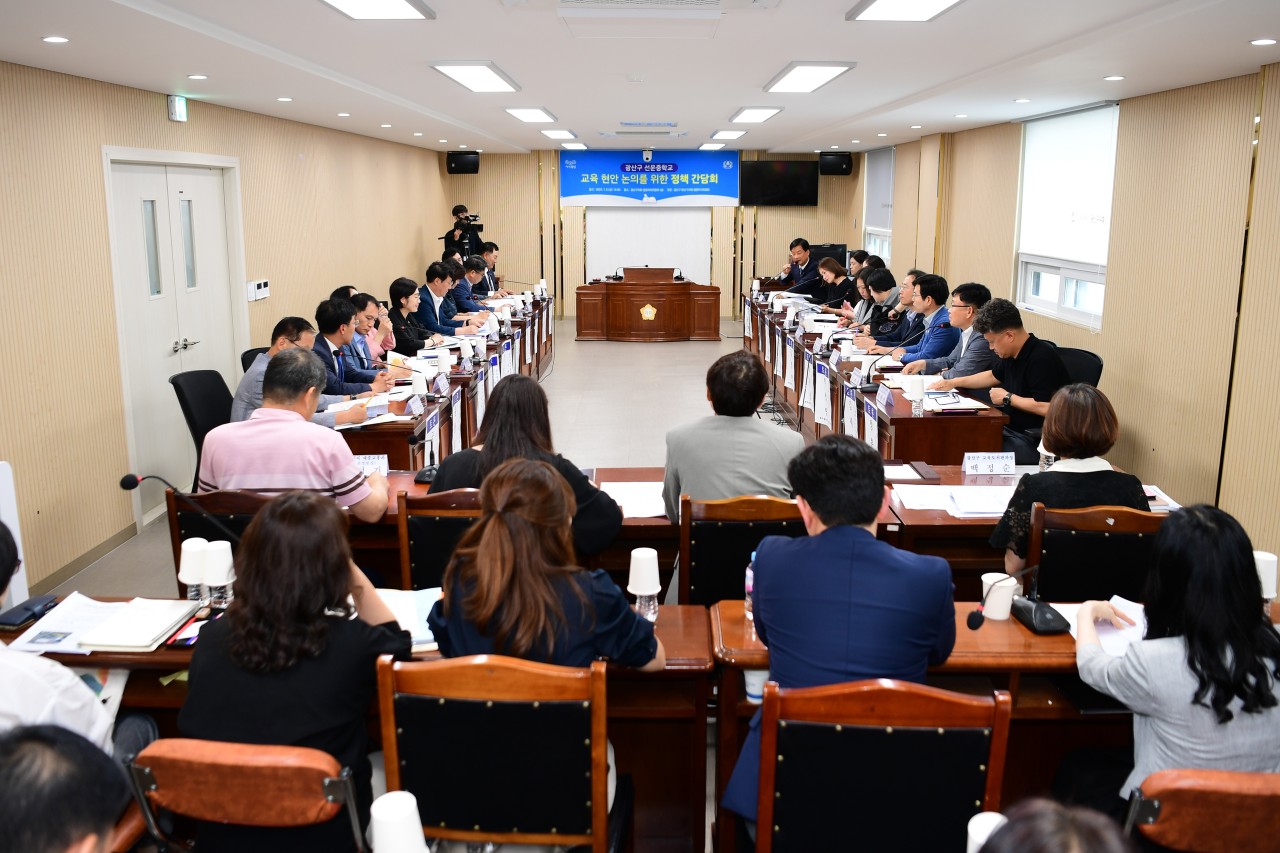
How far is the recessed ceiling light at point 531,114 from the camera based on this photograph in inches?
319

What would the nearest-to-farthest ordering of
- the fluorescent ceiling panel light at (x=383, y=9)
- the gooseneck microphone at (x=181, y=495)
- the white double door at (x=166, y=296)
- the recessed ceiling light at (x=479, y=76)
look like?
the gooseneck microphone at (x=181, y=495), the fluorescent ceiling panel light at (x=383, y=9), the recessed ceiling light at (x=479, y=76), the white double door at (x=166, y=296)

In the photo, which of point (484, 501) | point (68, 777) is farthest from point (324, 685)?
point (68, 777)

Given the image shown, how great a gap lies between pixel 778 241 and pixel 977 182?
5.76 meters

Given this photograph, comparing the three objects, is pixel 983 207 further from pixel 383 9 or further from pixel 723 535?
pixel 723 535

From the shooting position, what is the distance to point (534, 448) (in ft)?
10.0

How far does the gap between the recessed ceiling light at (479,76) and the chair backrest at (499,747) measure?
4.24 metres

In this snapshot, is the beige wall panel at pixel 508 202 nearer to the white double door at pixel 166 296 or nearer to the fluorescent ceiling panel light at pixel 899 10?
the white double door at pixel 166 296

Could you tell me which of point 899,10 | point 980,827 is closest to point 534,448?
point 980,827

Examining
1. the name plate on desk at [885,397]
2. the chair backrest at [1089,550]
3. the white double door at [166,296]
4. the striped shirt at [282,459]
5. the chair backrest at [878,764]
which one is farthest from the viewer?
the white double door at [166,296]

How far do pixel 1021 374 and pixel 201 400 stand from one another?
414 cm

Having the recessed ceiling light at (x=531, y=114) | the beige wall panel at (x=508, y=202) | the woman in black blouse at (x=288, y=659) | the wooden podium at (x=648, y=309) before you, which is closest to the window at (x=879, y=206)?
the wooden podium at (x=648, y=309)

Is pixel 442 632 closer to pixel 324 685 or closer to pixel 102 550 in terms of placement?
pixel 324 685

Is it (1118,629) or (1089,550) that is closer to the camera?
(1118,629)

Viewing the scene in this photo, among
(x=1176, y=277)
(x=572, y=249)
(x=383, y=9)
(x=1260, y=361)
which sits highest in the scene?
(x=383, y=9)
